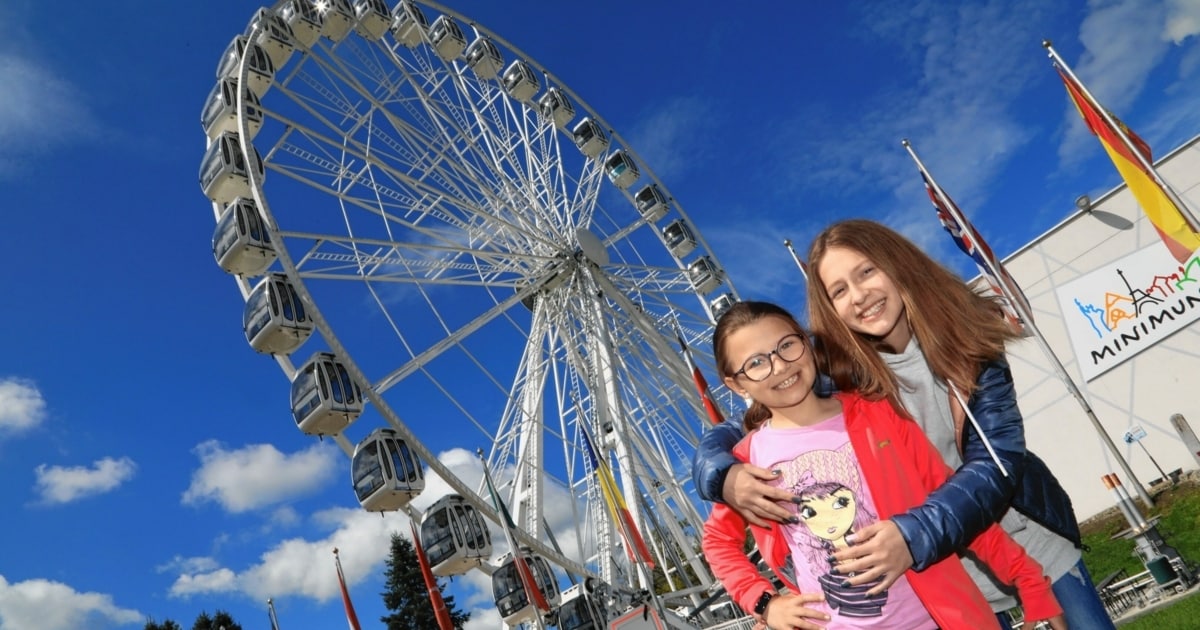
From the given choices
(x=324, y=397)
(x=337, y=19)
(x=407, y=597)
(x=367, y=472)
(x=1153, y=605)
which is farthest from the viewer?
(x=407, y=597)

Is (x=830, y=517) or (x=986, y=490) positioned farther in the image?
(x=830, y=517)

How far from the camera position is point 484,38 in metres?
21.6

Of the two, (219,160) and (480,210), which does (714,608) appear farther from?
(219,160)

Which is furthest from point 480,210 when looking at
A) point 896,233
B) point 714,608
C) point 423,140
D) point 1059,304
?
point 1059,304

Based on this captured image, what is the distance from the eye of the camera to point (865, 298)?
82.7 inches

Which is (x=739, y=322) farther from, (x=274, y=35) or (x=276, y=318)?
(x=274, y=35)

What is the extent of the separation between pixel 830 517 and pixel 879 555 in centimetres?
23

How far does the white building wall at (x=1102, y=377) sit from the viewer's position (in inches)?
859

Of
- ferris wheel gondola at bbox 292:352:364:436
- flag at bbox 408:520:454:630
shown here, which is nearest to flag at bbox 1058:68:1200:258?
ferris wheel gondola at bbox 292:352:364:436

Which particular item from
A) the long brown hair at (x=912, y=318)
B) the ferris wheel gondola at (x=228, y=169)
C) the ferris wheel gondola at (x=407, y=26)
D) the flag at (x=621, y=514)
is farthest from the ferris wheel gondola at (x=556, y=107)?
the long brown hair at (x=912, y=318)

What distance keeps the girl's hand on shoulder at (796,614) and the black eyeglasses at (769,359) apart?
1.82 ft

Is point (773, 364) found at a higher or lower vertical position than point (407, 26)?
lower

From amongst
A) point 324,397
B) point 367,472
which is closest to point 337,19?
point 324,397

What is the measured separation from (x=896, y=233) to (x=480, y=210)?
1364 cm
